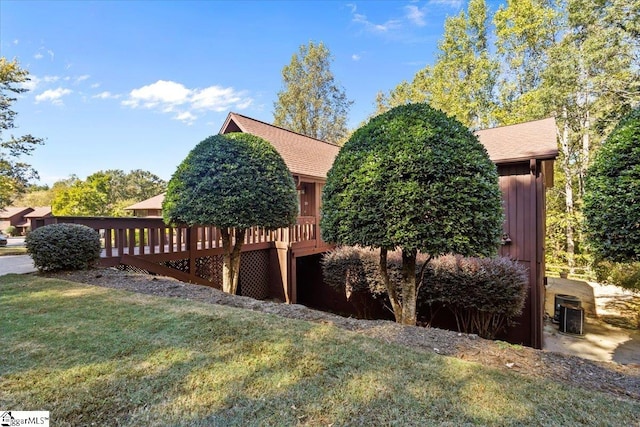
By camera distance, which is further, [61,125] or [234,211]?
[61,125]

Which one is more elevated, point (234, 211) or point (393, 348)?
point (234, 211)

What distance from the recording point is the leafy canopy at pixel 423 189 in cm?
416

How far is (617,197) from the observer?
385 centimetres

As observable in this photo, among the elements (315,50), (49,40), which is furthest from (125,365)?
(315,50)

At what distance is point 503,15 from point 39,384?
76.6 ft

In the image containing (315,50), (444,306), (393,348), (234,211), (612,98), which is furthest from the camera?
(315,50)

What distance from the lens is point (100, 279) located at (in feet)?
18.8

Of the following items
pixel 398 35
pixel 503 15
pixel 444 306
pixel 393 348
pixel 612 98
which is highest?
pixel 503 15

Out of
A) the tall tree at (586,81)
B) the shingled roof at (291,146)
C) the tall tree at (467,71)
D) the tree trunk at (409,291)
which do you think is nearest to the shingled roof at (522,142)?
the tree trunk at (409,291)

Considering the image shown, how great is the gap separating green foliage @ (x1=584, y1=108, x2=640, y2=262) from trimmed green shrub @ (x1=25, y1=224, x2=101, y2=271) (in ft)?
28.1

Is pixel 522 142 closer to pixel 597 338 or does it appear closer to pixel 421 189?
pixel 597 338

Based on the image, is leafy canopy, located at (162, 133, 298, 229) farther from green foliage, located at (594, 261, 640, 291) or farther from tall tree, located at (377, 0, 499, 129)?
tall tree, located at (377, 0, 499, 129)

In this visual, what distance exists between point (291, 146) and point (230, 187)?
5.91 meters

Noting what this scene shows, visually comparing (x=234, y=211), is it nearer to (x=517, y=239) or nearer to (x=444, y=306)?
(x=444, y=306)
